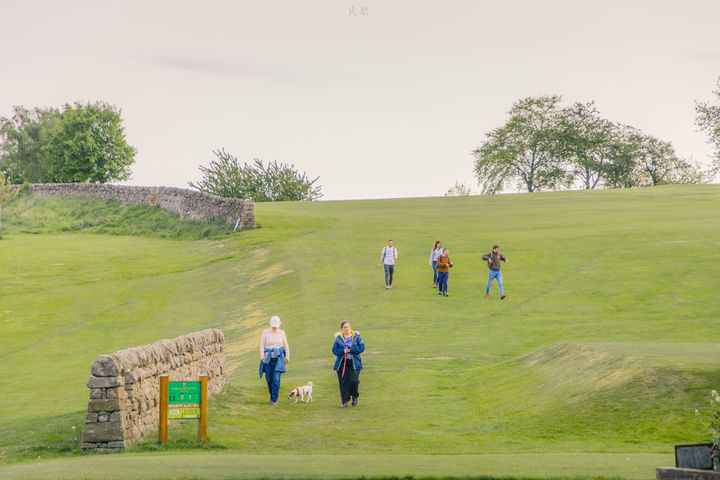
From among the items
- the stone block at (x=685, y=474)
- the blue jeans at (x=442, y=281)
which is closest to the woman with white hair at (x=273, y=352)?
the stone block at (x=685, y=474)

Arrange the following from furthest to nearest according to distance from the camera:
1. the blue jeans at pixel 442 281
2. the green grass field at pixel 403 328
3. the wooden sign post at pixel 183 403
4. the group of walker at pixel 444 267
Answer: the blue jeans at pixel 442 281 → the group of walker at pixel 444 267 → the wooden sign post at pixel 183 403 → the green grass field at pixel 403 328

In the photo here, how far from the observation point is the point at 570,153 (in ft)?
488

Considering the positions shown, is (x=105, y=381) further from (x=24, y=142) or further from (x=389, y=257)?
(x=24, y=142)

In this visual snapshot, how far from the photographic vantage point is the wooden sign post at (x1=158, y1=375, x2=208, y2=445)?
23.5 meters

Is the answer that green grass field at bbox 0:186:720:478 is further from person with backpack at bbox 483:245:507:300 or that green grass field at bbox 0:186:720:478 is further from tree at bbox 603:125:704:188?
tree at bbox 603:125:704:188

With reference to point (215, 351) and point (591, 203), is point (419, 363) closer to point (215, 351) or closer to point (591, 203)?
point (215, 351)

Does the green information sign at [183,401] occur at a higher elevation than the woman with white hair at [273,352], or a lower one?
lower

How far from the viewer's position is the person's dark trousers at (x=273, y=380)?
92.6 ft

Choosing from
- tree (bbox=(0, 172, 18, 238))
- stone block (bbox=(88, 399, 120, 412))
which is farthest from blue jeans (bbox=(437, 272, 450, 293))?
tree (bbox=(0, 172, 18, 238))

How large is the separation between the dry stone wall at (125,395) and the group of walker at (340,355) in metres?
2.84

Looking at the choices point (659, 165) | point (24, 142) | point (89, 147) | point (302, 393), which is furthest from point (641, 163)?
point (302, 393)

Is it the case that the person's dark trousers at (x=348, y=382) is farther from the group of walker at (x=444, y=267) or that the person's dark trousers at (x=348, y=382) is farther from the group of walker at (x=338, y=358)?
the group of walker at (x=444, y=267)

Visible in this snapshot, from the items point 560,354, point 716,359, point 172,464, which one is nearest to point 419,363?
point 560,354

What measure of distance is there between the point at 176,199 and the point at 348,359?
60.8m
